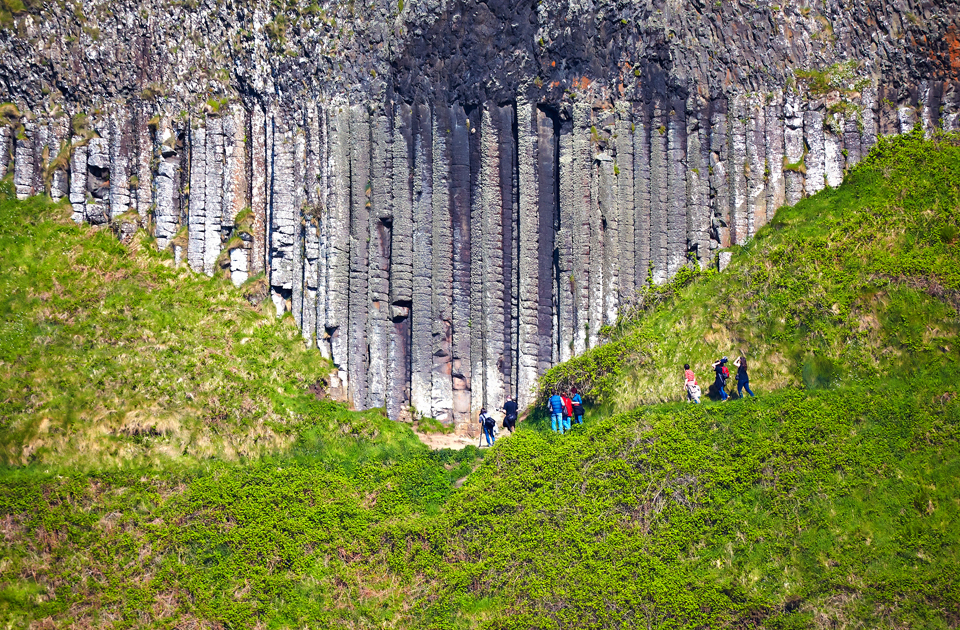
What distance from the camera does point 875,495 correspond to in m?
15.9

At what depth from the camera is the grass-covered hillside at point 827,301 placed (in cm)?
1784

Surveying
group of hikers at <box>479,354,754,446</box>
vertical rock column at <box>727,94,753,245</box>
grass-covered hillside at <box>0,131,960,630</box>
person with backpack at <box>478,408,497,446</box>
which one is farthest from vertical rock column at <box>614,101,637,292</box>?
person with backpack at <box>478,408,497,446</box>

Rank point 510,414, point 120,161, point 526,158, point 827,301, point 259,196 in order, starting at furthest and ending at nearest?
point 120,161 → point 259,196 → point 526,158 → point 510,414 → point 827,301

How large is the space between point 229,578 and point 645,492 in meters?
7.77

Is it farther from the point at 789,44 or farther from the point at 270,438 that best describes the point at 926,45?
the point at 270,438

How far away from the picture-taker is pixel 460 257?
20906mm

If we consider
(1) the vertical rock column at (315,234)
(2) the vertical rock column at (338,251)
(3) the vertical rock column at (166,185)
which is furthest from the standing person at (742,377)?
(3) the vertical rock column at (166,185)

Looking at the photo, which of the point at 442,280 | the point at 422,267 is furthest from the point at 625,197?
the point at 422,267

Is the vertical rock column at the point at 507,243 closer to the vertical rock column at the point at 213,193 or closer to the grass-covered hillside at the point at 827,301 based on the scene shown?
the grass-covered hillside at the point at 827,301

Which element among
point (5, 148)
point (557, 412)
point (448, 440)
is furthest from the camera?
point (5, 148)

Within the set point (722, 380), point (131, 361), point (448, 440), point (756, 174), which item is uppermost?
point (756, 174)

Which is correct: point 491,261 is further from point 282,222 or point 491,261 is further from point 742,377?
point 742,377

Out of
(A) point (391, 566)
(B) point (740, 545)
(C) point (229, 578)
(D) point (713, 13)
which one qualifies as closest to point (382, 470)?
(A) point (391, 566)

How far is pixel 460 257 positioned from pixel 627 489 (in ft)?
22.6
